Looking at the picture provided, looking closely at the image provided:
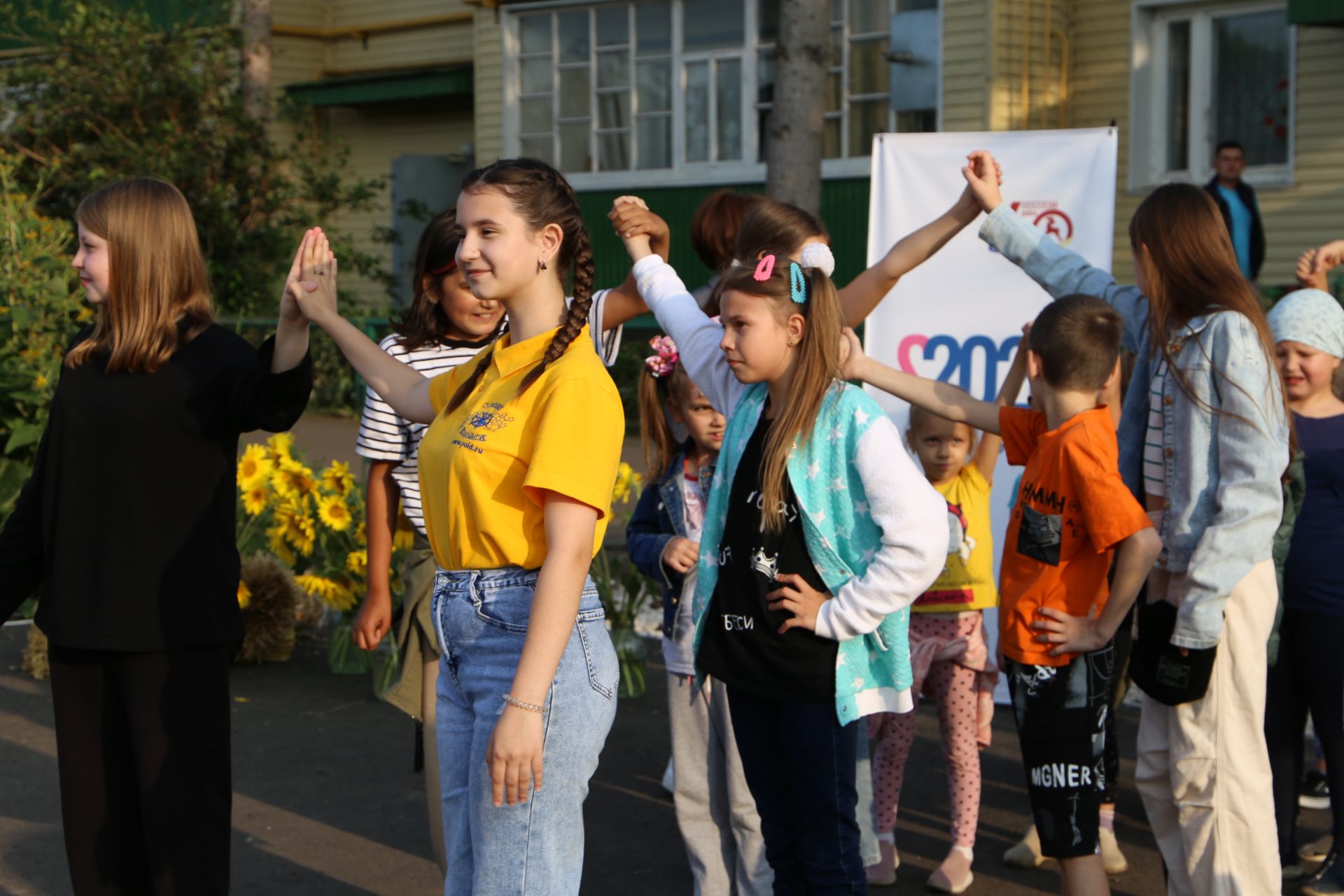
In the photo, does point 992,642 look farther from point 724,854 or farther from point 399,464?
point 399,464

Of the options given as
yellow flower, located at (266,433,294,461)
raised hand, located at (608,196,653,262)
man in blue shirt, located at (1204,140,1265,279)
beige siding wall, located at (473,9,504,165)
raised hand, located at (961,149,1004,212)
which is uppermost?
beige siding wall, located at (473,9,504,165)

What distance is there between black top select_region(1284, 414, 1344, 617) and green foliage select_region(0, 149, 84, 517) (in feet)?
18.5

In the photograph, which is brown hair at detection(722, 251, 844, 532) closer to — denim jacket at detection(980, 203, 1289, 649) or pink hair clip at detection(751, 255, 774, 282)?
pink hair clip at detection(751, 255, 774, 282)

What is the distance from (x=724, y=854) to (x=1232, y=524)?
1.60 meters

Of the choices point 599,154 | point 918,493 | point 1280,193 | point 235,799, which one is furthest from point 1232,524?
point 599,154

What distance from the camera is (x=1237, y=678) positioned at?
368cm

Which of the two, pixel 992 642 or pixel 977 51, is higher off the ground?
pixel 977 51

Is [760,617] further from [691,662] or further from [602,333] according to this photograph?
[602,333]

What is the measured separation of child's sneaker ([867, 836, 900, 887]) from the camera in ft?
14.6

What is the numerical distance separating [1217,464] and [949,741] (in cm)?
142

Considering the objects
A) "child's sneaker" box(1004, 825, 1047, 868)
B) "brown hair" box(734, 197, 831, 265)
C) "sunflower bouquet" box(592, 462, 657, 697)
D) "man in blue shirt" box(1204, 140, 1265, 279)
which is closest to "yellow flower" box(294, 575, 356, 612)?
"sunflower bouquet" box(592, 462, 657, 697)

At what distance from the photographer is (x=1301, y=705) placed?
430 centimetres

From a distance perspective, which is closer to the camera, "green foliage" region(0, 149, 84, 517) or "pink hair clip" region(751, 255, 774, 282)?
"pink hair clip" region(751, 255, 774, 282)

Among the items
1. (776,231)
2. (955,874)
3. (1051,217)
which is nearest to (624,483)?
(1051,217)
